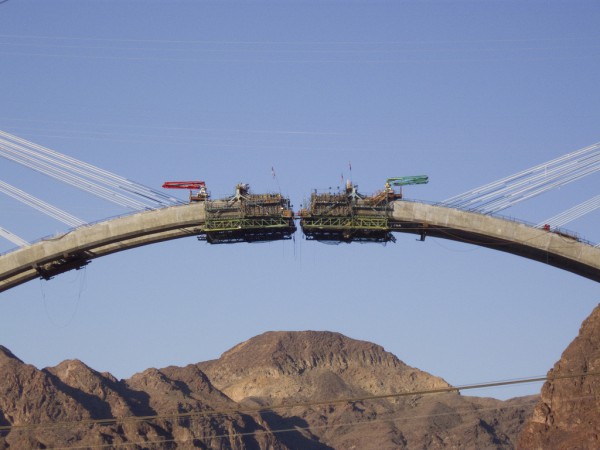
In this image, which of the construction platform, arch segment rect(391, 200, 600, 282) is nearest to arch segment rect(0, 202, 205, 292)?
the construction platform

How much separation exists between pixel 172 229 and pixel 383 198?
12822 millimetres

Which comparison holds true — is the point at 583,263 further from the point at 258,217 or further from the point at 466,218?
the point at 258,217

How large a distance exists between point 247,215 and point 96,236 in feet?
30.0

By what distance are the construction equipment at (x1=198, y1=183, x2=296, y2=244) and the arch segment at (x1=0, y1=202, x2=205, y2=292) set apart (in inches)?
35.8

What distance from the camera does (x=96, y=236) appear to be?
80438 mm

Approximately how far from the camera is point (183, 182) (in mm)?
81500

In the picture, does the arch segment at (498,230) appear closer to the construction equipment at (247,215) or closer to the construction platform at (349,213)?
the construction platform at (349,213)

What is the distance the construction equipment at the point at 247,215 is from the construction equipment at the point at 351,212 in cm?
115

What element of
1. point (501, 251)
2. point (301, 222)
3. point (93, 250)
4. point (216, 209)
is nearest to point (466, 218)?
point (501, 251)

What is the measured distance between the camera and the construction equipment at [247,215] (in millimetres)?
79188

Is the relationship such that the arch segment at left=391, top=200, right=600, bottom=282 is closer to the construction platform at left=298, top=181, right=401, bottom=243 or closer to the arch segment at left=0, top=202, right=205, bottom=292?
the construction platform at left=298, top=181, right=401, bottom=243

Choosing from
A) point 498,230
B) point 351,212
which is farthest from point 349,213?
point 498,230

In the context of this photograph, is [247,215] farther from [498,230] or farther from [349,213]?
[498,230]

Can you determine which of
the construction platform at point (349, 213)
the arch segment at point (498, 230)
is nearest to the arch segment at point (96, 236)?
the construction platform at point (349, 213)
